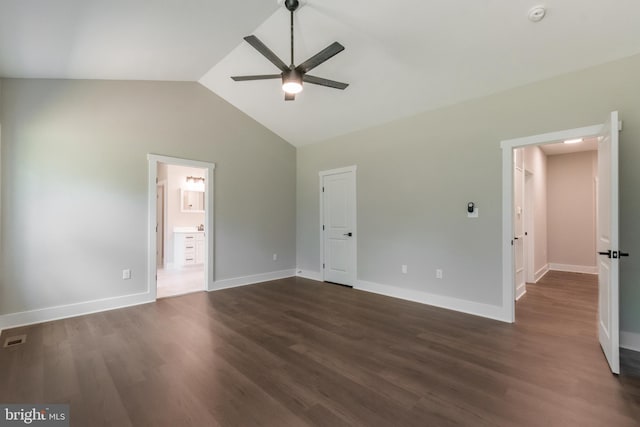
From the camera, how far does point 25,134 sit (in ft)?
11.5

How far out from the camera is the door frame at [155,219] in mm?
4391

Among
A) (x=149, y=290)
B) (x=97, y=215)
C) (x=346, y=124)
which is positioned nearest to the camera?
(x=97, y=215)

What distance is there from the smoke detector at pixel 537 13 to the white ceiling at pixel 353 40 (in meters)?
0.06

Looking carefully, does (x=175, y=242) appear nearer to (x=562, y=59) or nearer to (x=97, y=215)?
(x=97, y=215)

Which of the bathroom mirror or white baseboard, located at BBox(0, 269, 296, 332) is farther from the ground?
the bathroom mirror

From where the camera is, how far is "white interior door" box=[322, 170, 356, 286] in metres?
5.31

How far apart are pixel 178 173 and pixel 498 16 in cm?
716

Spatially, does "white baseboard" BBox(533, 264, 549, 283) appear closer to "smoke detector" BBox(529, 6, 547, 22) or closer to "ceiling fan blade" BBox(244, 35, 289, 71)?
"smoke detector" BBox(529, 6, 547, 22)

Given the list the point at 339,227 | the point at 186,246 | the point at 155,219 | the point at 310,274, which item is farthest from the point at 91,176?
the point at 310,274

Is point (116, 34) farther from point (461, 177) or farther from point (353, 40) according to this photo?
point (461, 177)

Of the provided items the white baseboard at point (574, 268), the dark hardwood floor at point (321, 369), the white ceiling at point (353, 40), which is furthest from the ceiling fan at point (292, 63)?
the white baseboard at point (574, 268)

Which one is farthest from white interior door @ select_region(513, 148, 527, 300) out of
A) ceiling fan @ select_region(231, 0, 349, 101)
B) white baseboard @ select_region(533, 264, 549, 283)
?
ceiling fan @ select_region(231, 0, 349, 101)

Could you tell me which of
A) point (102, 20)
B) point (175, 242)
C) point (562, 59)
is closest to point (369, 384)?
point (562, 59)

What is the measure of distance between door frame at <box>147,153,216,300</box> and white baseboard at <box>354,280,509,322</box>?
102 inches
